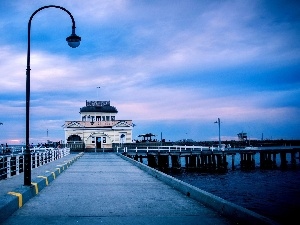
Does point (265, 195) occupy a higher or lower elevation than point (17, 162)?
lower

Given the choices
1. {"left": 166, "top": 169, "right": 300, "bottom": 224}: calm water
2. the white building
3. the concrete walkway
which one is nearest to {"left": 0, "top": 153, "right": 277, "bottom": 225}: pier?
the concrete walkway

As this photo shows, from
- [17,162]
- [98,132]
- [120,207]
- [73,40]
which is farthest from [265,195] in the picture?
[98,132]

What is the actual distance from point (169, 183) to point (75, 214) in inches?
223

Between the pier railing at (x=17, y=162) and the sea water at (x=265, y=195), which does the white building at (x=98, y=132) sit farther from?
the pier railing at (x=17, y=162)

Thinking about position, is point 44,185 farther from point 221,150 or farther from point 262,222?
point 221,150

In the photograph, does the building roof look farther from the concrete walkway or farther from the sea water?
the concrete walkway

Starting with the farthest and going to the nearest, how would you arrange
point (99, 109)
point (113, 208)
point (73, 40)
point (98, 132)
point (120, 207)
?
point (99, 109) → point (98, 132) → point (73, 40) → point (120, 207) → point (113, 208)

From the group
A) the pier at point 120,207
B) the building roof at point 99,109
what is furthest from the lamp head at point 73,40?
the building roof at point 99,109

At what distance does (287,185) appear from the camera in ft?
95.9

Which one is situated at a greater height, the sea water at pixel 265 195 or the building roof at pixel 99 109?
the building roof at pixel 99 109

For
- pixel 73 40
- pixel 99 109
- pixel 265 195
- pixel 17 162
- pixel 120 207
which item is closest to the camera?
pixel 120 207

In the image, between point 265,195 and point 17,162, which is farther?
point 265,195

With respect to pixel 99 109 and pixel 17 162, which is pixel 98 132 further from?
pixel 17 162

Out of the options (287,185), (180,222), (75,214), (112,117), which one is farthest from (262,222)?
(112,117)
